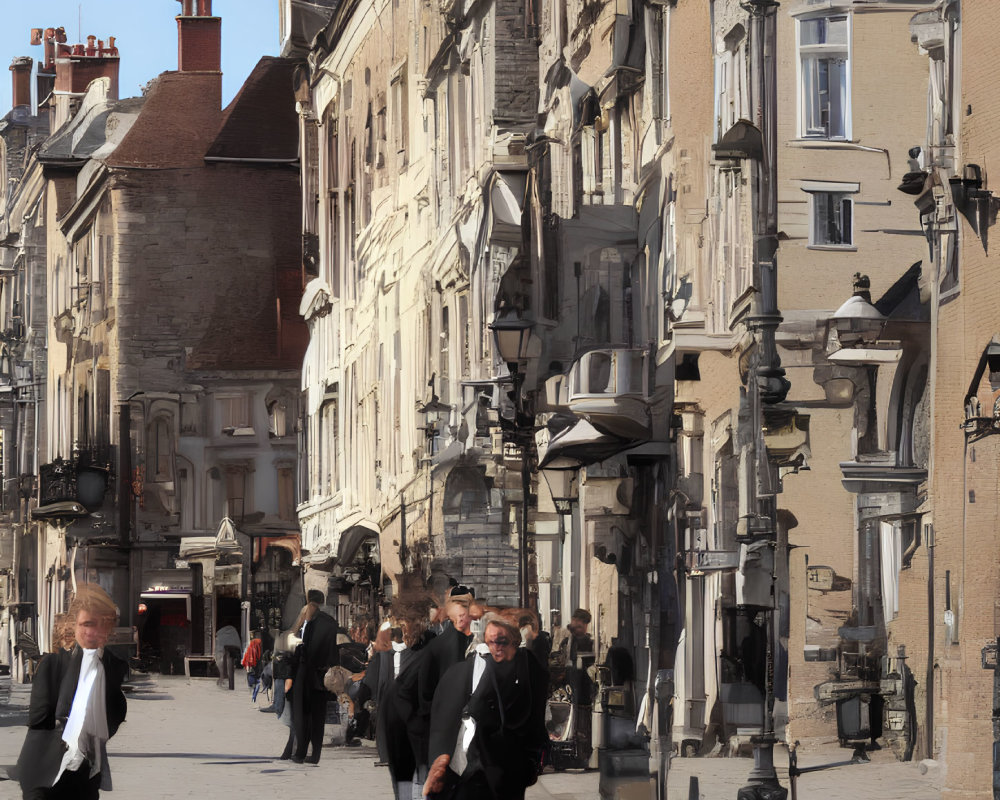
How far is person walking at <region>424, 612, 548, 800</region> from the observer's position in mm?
11680

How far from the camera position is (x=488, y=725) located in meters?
11.8

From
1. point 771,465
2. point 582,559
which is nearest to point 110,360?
point 582,559

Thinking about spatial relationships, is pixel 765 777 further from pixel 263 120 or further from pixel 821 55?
pixel 263 120

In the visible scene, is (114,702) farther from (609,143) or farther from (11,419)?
(11,419)

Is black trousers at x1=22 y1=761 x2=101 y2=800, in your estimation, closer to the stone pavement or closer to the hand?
the hand

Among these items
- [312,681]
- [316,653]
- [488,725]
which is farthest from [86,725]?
[312,681]

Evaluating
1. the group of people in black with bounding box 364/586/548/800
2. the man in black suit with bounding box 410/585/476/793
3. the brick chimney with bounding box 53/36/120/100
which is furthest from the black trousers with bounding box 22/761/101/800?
the brick chimney with bounding box 53/36/120/100

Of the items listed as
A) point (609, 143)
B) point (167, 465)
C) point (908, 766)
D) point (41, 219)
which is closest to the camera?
point (908, 766)

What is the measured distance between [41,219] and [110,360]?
1108 centimetres

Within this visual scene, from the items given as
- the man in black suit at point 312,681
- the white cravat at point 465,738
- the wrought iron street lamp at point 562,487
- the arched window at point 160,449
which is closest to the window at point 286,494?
the arched window at point 160,449

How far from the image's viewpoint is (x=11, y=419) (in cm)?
6166

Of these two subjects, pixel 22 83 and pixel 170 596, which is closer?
pixel 170 596

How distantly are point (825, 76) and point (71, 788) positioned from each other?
5456 millimetres

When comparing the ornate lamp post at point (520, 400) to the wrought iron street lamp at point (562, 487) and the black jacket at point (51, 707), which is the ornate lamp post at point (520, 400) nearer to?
the wrought iron street lamp at point (562, 487)
